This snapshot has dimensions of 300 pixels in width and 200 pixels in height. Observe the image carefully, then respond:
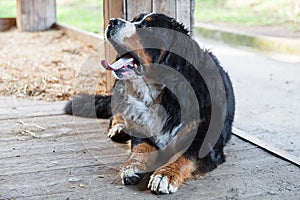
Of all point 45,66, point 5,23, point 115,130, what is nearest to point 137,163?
point 115,130

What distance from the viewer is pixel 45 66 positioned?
5.46m

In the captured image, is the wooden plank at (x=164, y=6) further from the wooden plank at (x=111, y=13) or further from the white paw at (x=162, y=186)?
the white paw at (x=162, y=186)

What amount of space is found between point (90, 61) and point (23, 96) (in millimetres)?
1404

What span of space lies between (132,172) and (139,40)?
2.30 ft

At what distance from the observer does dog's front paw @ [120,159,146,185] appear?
2461mm

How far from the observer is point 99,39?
5992 mm

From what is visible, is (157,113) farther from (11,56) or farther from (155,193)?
(11,56)

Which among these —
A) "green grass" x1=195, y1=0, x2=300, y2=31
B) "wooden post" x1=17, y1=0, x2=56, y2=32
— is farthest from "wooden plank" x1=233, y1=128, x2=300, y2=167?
"green grass" x1=195, y1=0, x2=300, y2=31

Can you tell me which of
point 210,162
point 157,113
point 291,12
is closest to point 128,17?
point 157,113

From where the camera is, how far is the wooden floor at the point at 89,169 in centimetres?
235

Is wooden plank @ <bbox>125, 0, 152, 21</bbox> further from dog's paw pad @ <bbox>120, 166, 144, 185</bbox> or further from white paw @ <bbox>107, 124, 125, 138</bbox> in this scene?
dog's paw pad @ <bbox>120, 166, 144, 185</bbox>

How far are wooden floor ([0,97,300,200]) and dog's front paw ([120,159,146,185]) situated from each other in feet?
0.12

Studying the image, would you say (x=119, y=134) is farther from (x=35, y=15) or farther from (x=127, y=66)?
(x=35, y=15)

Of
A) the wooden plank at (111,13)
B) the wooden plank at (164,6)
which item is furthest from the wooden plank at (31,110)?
the wooden plank at (164,6)
